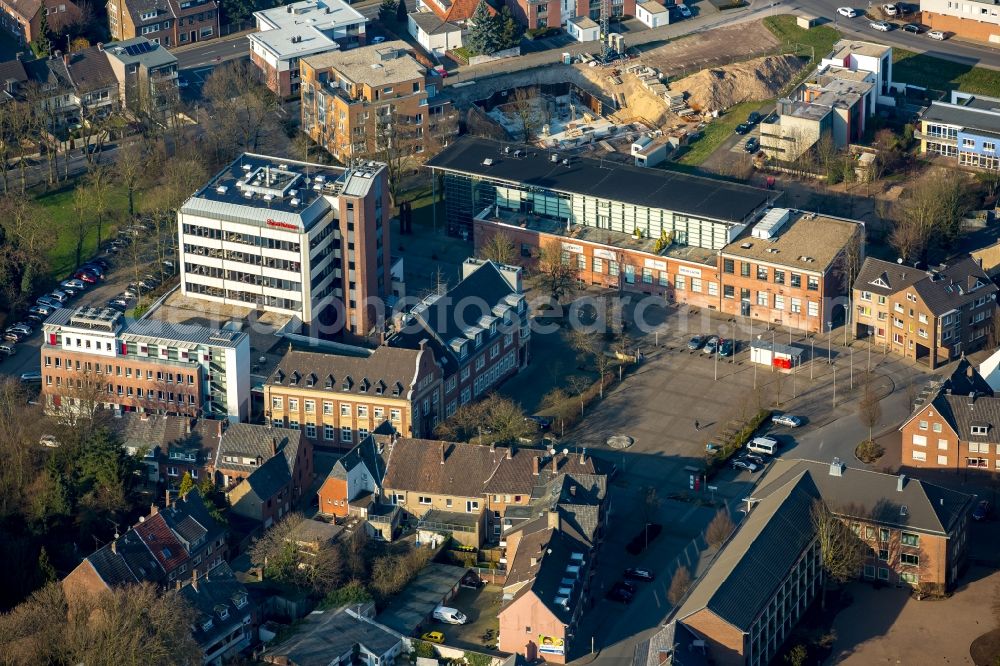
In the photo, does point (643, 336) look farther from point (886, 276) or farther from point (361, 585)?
point (361, 585)

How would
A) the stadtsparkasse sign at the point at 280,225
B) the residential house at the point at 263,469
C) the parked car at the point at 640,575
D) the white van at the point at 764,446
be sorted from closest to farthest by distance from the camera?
the parked car at the point at 640,575 → the residential house at the point at 263,469 → the white van at the point at 764,446 → the stadtsparkasse sign at the point at 280,225

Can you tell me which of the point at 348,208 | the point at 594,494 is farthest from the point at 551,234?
the point at 594,494

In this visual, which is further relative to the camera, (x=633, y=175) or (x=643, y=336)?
(x=633, y=175)

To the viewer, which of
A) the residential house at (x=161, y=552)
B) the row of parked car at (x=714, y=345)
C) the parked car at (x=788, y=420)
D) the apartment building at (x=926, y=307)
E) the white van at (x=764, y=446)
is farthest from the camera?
the row of parked car at (x=714, y=345)

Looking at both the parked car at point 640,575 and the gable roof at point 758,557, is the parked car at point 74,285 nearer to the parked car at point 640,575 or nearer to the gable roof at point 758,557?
the parked car at point 640,575

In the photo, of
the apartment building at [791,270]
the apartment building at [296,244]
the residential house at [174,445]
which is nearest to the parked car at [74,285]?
the apartment building at [296,244]

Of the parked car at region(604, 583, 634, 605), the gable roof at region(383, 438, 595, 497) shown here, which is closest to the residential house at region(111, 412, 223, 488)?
the gable roof at region(383, 438, 595, 497)
